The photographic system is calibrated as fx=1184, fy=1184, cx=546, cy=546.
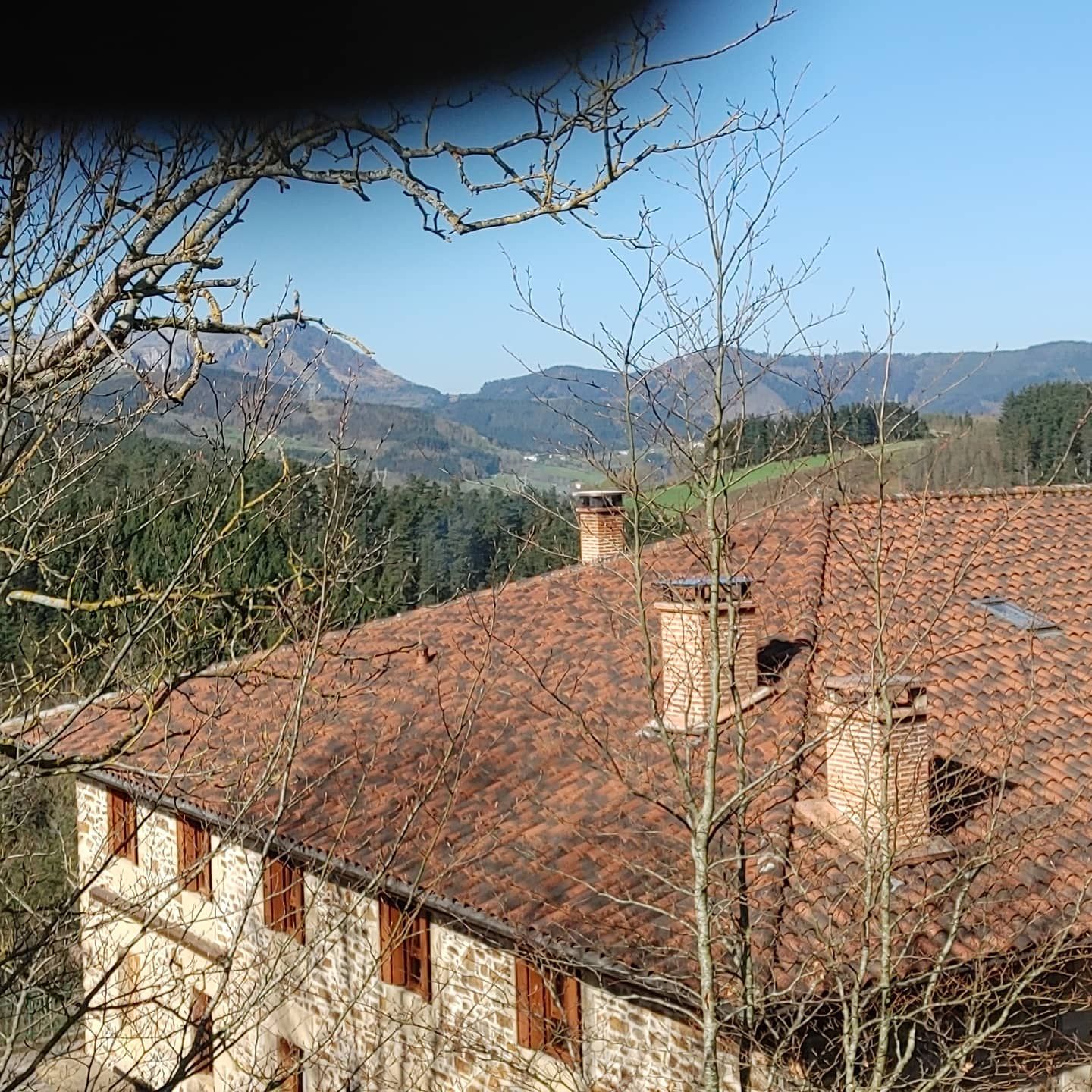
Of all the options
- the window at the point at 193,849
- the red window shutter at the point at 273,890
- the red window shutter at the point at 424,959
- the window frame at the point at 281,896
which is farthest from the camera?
the window at the point at 193,849

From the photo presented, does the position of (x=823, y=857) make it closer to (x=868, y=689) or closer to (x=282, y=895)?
(x=868, y=689)

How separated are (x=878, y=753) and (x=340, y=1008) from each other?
5.49 metres

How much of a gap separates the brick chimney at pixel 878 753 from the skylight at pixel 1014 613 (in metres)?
3.49

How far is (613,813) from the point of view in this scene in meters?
8.55

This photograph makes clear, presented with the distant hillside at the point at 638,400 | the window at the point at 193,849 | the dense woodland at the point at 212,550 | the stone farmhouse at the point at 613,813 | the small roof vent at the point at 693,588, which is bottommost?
the window at the point at 193,849

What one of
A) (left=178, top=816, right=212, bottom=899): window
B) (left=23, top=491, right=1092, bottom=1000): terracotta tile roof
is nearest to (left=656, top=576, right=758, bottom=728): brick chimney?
(left=23, top=491, right=1092, bottom=1000): terracotta tile roof

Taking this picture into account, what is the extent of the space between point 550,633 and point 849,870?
5211 millimetres

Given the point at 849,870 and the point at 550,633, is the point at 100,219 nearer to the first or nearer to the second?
the point at 849,870

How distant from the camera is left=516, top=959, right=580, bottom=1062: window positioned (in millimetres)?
7699

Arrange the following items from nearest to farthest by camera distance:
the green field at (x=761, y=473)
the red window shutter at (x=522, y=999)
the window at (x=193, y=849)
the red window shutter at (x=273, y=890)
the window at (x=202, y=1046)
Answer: the window at (x=202, y=1046) < the green field at (x=761, y=473) < the red window shutter at (x=522, y=999) < the red window shutter at (x=273, y=890) < the window at (x=193, y=849)

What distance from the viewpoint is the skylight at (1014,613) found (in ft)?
34.9

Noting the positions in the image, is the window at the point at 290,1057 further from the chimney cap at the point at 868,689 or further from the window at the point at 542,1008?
the chimney cap at the point at 868,689

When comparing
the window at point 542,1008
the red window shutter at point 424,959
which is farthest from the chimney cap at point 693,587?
the red window shutter at point 424,959

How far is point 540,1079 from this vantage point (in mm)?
6031
